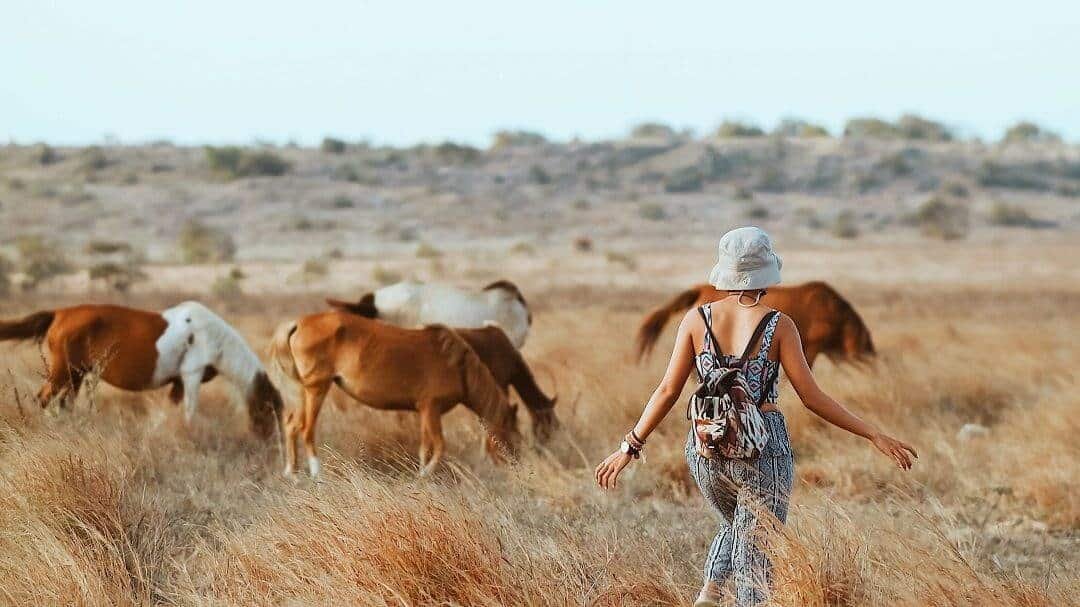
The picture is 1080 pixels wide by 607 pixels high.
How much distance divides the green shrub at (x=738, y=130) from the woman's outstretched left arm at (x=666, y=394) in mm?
70336

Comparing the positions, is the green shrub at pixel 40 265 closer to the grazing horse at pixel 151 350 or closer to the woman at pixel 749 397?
the grazing horse at pixel 151 350

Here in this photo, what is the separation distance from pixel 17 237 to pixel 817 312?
1306 inches

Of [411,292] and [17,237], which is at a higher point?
[411,292]

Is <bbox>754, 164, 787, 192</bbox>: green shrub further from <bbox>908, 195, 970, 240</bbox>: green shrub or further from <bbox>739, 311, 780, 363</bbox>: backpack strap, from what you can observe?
<bbox>739, 311, 780, 363</bbox>: backpack strap

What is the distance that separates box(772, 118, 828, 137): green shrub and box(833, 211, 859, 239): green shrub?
22127mm

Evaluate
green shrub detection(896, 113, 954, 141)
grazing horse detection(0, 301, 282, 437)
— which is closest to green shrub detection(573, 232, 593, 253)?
grazing horse detection(0, 301, 282, 437)

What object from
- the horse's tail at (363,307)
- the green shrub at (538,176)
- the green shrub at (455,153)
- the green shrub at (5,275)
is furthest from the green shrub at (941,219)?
the horse's tail at (363,307)

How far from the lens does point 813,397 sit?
187 inches

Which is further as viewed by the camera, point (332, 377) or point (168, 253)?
point (168, 253)

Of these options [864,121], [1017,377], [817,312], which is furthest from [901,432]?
[864,121]

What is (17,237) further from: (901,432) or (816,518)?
(816,518)

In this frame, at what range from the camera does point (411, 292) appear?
42.5 feet

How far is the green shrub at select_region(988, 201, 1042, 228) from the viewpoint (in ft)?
161

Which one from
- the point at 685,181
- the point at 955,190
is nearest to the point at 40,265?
the point at 685,181
